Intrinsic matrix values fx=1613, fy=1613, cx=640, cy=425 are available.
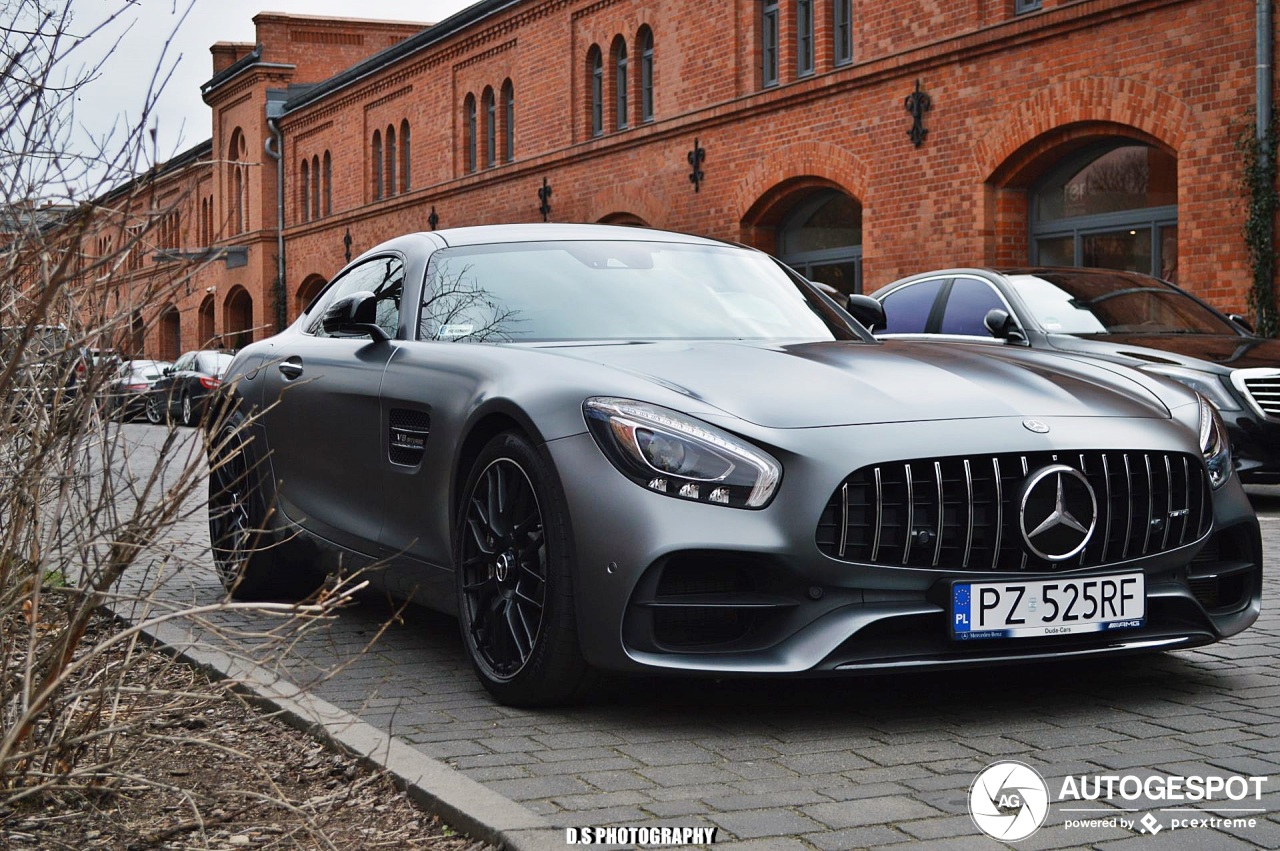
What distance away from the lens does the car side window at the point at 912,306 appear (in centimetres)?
1183

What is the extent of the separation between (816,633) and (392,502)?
1830 mm

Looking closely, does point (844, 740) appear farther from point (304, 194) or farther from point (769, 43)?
point (304, 194)

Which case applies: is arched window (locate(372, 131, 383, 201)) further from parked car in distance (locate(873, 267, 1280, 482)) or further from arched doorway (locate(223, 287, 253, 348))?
parked car in distance (locate(873, 267, 1280, 482))

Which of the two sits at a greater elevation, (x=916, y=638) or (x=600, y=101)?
(x=600, y=101)

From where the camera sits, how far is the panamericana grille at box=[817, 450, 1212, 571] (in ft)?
13.6

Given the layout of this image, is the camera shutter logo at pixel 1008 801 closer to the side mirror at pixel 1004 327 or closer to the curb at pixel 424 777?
the curb at pixel 424 777

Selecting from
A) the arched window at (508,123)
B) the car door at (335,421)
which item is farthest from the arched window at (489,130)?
the car door at (335,421)

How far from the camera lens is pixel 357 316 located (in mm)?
5777

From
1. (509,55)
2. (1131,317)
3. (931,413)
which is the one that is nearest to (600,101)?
(509,55)

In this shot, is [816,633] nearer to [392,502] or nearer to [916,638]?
[916,638]

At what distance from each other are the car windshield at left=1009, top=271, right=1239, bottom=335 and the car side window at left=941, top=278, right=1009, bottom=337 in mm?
197

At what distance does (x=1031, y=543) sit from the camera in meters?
4.25

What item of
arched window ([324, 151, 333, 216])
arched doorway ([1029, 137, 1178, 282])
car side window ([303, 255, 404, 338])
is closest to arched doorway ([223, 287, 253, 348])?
arched window ([324, 151, 333, 216])

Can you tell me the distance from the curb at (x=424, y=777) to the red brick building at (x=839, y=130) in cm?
112
